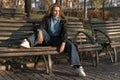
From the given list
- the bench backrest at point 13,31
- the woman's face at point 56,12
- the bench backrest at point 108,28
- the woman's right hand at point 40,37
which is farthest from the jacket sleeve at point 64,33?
the bench backrest at point 108,28

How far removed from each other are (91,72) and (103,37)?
6.81 ft

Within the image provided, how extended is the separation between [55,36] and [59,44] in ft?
1.06

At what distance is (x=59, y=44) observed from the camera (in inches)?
303

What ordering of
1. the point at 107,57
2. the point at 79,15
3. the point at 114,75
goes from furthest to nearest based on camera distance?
the point at 79,15, the point at 107,57, the point at 114,75

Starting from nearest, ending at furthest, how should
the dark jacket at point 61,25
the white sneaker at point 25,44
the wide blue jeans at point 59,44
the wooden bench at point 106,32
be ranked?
the white sneaker at point 25,44 < the wide blue jeans at point 59,44 < the dark jacket at point 61,25 < the wooden bench at point 106,32

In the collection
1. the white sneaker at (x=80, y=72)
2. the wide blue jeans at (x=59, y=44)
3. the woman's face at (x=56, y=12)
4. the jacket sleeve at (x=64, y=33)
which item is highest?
the woman's face at (x=56, y=12)

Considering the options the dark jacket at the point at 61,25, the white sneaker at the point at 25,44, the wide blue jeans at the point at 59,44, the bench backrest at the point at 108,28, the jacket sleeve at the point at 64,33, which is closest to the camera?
the white sneaker at the point at 25,44

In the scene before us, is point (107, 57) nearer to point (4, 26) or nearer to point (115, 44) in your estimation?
point (115, 44)

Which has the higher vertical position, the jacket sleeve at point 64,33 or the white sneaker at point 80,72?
the jacket sleeve at point 64,33

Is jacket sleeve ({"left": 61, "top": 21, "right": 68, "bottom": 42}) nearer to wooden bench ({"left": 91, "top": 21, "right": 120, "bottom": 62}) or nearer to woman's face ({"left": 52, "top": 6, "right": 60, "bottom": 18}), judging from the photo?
woman's face ({"left": 52, "top": 6, "right": 60, "bottom": 18})

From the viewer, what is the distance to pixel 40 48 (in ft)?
24.0

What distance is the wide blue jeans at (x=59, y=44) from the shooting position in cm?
738

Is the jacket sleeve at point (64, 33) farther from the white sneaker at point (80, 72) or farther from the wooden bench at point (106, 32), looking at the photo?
the wooden bench at point (106, 32)

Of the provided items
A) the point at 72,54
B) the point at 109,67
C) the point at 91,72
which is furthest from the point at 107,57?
the point at 72,54
